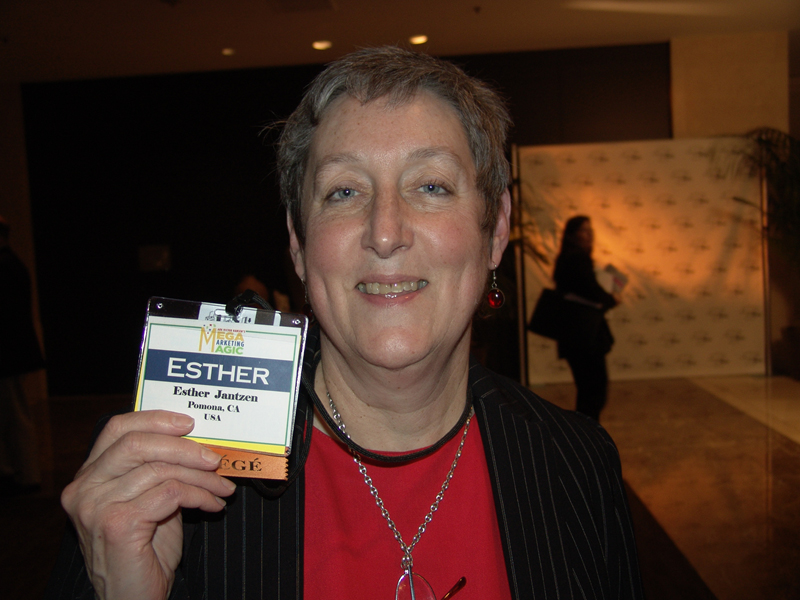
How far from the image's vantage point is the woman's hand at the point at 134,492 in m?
0.77

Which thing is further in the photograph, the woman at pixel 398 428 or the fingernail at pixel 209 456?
the woman at pixel 398 428

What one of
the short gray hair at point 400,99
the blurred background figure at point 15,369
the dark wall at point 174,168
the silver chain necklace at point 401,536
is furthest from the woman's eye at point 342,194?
the dark wall at point 174,168

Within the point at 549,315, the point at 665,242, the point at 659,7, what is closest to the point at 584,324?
the point at 549,315

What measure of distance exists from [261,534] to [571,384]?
5.84 m

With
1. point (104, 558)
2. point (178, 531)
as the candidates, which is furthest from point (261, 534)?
point (104, 558)

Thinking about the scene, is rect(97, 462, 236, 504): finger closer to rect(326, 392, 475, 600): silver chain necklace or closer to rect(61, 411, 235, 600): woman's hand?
rect(61, 411, 235, 600): woman's hand

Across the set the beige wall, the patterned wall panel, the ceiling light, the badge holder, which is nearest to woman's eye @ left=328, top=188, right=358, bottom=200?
the badge holder

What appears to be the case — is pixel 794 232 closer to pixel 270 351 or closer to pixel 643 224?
pixel 643 224

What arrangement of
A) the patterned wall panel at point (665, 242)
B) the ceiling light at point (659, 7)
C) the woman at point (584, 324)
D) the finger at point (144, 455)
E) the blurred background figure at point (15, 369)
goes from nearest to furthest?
1. the finger at point (144, 455)
2. the blurred background figure at point (15, 369)
3. the woman at point (584, 324)
4. the ceiling light at point (659, 7)
5. the patterned wall panel at point (665, 242)

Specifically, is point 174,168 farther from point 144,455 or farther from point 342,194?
point 144,455

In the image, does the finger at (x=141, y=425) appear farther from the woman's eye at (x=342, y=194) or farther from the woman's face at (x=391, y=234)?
the woman's eye at (x=342, y=194)

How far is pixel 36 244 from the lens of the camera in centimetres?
698

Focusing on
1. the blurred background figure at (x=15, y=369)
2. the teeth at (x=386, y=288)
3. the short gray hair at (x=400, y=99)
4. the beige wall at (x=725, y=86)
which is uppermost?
the beige wall at (x=725, y=86)

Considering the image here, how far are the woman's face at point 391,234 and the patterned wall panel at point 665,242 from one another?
18.0 ft
